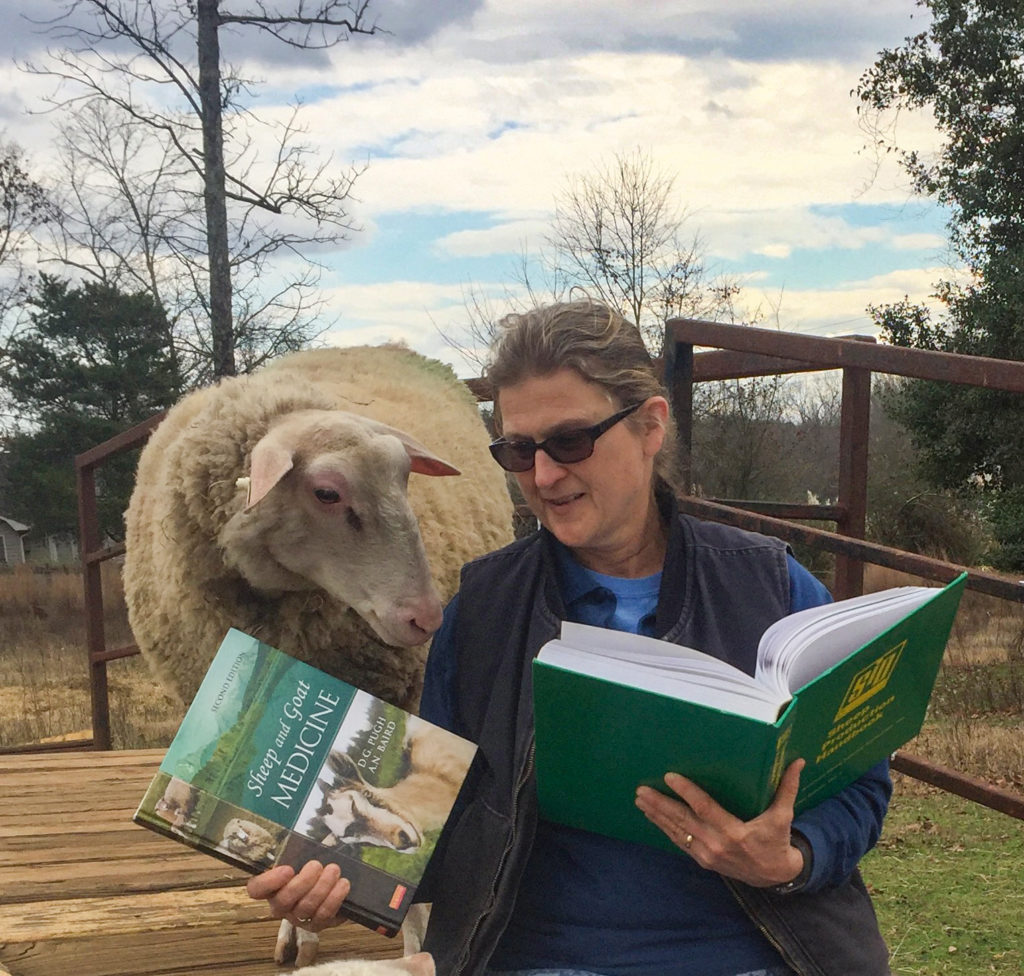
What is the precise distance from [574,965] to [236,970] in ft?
3.70

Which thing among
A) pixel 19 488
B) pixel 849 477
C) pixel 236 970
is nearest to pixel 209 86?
pixel 849 477

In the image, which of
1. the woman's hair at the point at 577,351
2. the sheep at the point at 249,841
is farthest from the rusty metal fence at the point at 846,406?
the sheep at the point at 249,841

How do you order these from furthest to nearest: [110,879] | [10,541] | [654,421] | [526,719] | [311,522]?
[10,541] → [110,879] → [311,522] → [654,421] → [526,719]

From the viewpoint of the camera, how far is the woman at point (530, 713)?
154cm

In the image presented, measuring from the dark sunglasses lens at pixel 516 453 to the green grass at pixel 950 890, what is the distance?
3081 mm

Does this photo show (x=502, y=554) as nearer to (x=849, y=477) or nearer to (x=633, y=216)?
(x=849, y=477)

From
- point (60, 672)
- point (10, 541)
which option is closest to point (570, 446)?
point (60, 672)

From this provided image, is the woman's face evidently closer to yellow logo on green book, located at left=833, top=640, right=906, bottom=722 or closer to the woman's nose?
the woman's nose

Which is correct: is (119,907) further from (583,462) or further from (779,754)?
(779,754)

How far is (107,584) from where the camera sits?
51.1ft

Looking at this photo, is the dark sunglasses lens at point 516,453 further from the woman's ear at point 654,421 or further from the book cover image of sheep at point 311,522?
the book cover image of sheep at point 311,522

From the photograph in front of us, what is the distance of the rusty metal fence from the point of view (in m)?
2.41

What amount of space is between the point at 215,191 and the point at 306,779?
818 cm

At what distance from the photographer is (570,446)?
5.62 feet
